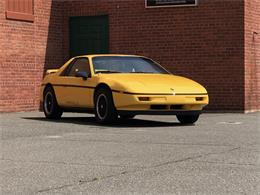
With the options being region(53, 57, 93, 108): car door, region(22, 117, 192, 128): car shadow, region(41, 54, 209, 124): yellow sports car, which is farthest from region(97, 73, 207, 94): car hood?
region(22, 117, 192, 128): car shadow

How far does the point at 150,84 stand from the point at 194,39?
5.84 m

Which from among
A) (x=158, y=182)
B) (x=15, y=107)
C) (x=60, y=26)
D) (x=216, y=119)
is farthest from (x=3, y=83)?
(x=158, y=182)

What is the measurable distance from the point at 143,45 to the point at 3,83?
4024 millimetres

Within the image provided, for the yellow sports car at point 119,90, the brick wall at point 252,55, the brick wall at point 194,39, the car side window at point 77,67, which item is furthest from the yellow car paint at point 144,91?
the brick wall at point 252,55

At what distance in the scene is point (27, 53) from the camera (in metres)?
17.6

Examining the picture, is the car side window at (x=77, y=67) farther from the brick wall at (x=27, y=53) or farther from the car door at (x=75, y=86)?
the brick wall at (x=27, y=53)

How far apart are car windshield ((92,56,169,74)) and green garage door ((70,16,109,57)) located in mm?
5588

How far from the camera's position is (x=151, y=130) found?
11.2 meters

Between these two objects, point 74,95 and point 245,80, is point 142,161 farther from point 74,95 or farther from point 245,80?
point 245,80

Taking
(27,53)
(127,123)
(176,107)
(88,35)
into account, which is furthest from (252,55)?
(176,107)

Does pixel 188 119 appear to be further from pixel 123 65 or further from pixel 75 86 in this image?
pixel 75 86

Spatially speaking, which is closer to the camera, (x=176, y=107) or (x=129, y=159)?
Answer: (x=129, y=159)

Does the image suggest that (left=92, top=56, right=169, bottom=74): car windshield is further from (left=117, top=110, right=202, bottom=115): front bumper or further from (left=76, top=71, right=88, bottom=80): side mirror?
(left=117, top=110, right=202, bottom=115): front bumper

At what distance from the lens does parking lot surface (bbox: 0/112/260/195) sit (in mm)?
5980
